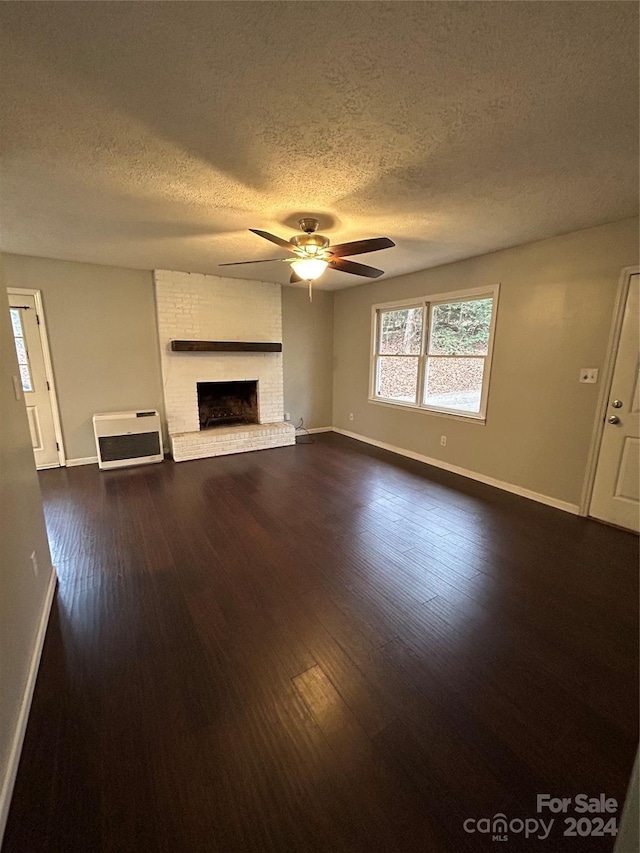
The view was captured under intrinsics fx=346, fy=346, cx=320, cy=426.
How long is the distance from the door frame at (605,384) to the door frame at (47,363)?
5670mm

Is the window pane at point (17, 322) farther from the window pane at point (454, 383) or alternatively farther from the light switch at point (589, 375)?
the light switch at point (589, 375)

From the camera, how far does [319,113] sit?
1.50 metres

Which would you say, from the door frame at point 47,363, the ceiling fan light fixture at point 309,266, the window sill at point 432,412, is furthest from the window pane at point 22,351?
the window sill at point 432,412

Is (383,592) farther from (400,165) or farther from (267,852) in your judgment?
(400,165)

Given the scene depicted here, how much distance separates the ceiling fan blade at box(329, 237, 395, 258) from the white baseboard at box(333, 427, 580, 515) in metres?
2.70

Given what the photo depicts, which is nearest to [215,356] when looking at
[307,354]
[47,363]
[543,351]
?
[307,354]

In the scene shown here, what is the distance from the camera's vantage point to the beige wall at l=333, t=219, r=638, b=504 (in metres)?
2.89

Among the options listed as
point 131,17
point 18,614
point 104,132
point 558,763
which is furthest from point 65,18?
point 558,763

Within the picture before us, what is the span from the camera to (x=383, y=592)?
2.10 meters

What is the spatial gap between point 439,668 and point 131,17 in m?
2.72

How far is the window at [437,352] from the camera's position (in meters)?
3.83

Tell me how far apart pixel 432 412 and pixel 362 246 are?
2494 millimetres

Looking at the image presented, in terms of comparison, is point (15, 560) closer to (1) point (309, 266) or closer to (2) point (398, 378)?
(1) point (309, 266)

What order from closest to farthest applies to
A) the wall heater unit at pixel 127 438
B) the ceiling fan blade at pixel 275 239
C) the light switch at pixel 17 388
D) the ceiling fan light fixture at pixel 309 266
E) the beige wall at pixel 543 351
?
the light switch at pixel 17 388
the ceiling fan blade at pixel 275 239
the ceiling fan light fixture at pixel 309 266
the beige wall at pixel 543 351
the wall heater unit at pixel 127 438
